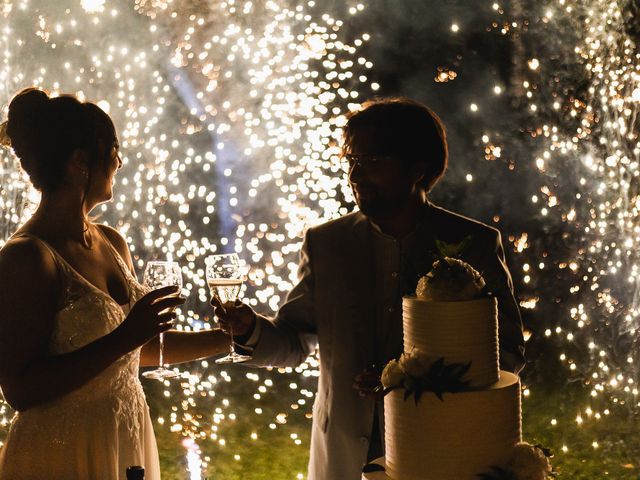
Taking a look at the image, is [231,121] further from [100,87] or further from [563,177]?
[563,177]

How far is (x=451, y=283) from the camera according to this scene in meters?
2.22

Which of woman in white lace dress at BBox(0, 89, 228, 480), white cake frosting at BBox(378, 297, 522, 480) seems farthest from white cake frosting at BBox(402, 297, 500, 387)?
woman in white lace dress at BBox(0, 89, 228, 480)

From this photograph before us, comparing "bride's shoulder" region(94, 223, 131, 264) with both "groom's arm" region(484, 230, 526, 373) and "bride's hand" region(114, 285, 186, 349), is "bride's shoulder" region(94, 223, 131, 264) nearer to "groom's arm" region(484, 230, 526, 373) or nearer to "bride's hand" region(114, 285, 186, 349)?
"bride's hand" region(114, 285, 186, 349)

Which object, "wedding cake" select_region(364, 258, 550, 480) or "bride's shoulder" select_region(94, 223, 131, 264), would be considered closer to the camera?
"wedding cake" select_region(364, 258, 550, 480)

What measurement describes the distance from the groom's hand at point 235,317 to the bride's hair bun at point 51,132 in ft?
2.21

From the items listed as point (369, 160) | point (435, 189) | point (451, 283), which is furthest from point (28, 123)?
point (435, 189)

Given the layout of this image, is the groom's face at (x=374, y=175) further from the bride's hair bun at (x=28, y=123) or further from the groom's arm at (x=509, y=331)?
the bride's hair bun at (x=28, y=123)

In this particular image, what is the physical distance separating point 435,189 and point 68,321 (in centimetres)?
300

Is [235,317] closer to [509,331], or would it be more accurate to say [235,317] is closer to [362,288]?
[362,288]

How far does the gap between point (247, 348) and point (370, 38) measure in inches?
117

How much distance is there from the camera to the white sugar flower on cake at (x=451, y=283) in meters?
2.21

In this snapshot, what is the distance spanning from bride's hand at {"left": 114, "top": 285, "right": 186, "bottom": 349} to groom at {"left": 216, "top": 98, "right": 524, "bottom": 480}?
0.75 feet

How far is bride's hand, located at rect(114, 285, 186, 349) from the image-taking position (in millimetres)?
2568

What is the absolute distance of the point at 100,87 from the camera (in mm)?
6102
